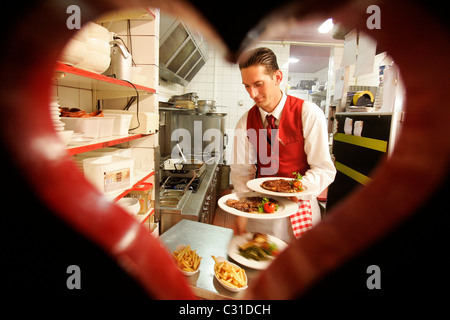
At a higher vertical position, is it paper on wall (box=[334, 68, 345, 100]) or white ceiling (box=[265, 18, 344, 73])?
white ceiling (box=[265, 18, 344, 73])

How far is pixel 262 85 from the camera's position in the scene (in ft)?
5.31

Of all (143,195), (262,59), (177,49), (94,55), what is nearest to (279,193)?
(262,59)

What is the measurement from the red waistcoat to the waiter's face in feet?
0.44

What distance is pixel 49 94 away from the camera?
0.24 m

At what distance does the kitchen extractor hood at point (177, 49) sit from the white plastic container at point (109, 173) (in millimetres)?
2023

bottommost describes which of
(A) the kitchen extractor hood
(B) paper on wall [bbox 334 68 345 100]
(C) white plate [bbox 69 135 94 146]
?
(C) white plate [bbox 69 135 94 146]

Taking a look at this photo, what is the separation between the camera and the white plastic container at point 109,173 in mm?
1392

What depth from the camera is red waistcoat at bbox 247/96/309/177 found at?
1.88 meters

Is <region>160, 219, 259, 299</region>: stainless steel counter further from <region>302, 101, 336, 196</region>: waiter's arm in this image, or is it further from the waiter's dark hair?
the waiter's dark hair

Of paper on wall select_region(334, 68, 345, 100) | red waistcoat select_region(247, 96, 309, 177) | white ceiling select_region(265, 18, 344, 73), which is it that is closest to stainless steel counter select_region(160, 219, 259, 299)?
red waistcoat select_region(247, 96, 309, 177)

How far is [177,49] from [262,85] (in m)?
A: 2.97

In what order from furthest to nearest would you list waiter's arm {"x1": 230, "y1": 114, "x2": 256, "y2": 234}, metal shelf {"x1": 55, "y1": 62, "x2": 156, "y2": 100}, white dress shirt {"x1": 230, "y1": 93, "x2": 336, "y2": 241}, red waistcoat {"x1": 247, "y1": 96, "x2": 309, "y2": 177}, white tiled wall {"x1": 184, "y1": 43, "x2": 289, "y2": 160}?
1. white tiled wall {"x1": 184, "y1": 43, "x2": 289, "y2": 160}
2. waiter's arm {"x1": 230, "y1": 114, "x2": 256, "y2": 234}
3. red waistcoat {"x1": 247, "y1": 96, "x2": 309, "y2": 177}
4. white dress shirt {"x1": 230, "y1": 93, "x2": 336, "y2": 241}
5. metal shelf {"x1": 55, "y1": 62, "x2": 156, "y2": 100}

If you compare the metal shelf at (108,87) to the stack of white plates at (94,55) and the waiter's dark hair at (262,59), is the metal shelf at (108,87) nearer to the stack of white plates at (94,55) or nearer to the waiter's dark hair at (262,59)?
the stack of white plates at (94,55)
